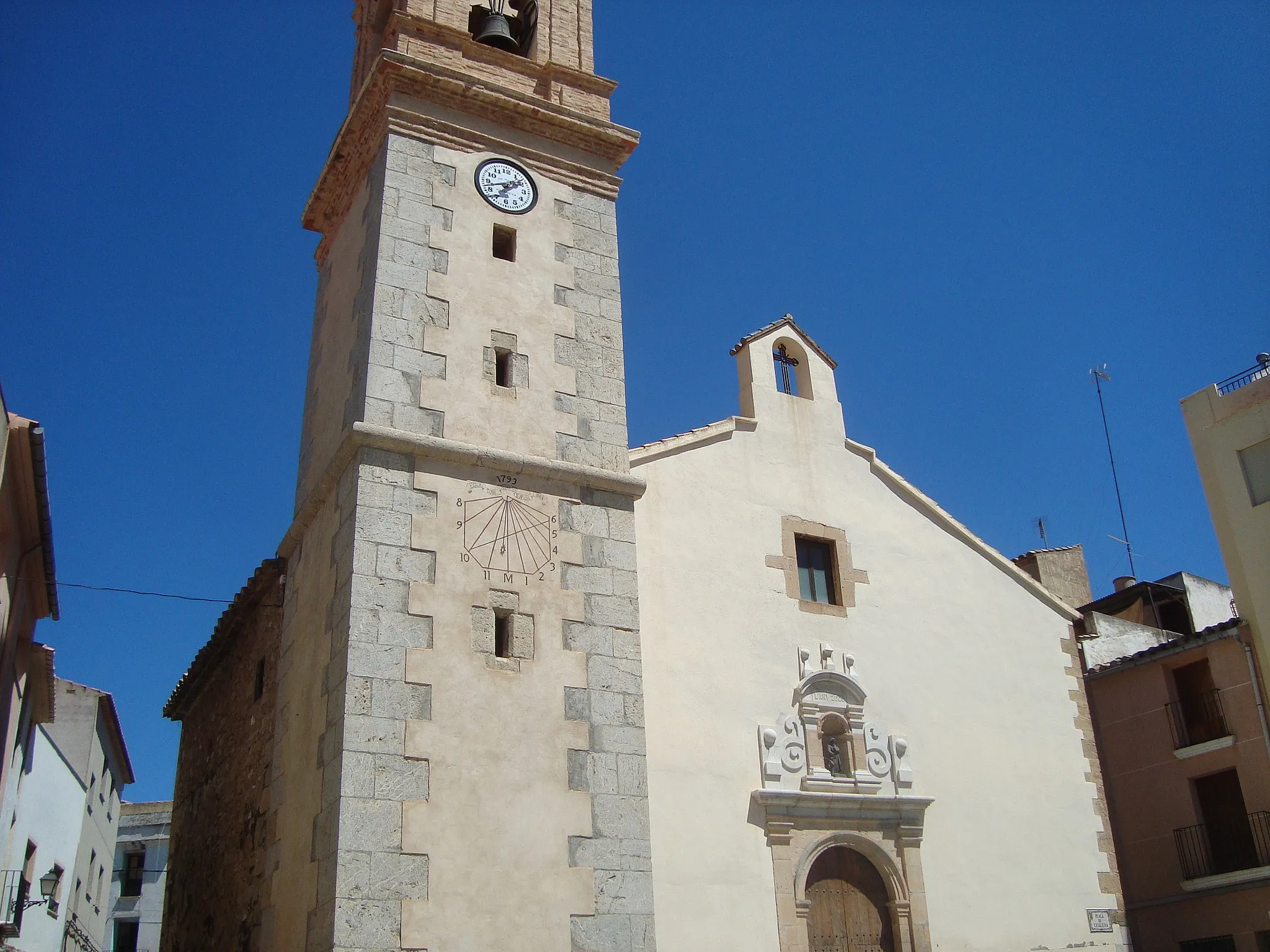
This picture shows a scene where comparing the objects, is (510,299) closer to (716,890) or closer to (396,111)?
(396,111)

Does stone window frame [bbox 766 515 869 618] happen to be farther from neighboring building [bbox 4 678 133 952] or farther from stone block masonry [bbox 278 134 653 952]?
neighboring building [bbox 4 678 133 952]

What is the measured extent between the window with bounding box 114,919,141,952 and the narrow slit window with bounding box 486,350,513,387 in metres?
26.5

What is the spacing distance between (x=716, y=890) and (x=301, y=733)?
3820mm

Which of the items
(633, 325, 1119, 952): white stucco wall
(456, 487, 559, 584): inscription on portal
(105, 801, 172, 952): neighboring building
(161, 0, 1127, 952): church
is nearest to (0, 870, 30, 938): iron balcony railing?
(161, 0, 1127, 952): church

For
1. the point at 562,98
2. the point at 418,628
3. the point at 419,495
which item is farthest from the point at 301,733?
the point at 562,98

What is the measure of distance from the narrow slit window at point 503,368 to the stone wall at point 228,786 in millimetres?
2929

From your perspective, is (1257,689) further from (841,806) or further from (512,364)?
(512,364)

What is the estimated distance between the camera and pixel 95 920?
25.5 metres

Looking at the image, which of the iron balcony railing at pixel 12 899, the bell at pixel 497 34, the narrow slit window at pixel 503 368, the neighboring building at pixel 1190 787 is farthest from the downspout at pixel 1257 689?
the iron balcony railing at pixel 12 899

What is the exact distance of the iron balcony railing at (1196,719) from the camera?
15.6 metres

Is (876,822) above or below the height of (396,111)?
below

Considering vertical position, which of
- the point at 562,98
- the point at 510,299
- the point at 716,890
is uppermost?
the point at 562,98

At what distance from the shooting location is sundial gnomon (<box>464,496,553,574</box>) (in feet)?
33.1

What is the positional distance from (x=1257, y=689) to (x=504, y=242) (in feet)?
35.6
